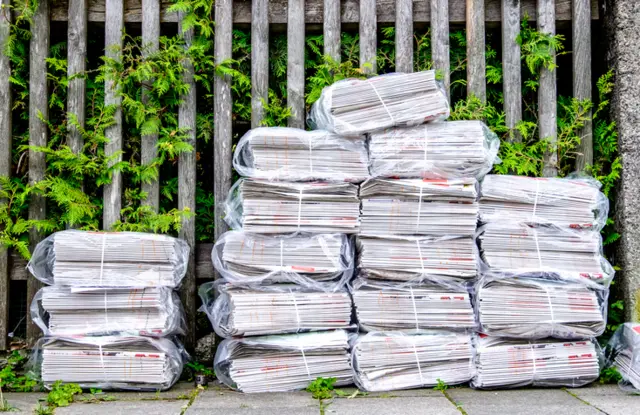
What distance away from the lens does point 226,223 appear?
4.61 meters

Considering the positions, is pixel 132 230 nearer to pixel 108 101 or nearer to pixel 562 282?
pixel 108 101

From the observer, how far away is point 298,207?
4.17 meters

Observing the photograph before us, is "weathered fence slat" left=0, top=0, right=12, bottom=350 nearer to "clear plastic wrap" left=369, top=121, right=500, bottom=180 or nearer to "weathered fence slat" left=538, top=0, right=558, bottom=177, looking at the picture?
"clear plastic wrap" left=369, top=121, right=500, bottom=180

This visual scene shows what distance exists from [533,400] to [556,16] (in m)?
3.00

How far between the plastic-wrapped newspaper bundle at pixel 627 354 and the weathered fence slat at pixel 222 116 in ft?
10.1

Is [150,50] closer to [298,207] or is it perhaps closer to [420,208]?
[298,207]

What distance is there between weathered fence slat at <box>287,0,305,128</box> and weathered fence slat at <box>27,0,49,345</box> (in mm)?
1895

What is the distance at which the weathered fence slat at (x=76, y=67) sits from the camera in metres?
4.59

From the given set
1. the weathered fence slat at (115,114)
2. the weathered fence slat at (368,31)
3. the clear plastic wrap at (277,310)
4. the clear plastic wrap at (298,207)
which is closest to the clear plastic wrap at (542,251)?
the clear plastic wrap at (298,207)

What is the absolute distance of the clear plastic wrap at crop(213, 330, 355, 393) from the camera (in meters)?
4.05

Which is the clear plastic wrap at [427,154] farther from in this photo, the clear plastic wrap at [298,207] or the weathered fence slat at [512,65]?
the weathered fence slat at [512,65]

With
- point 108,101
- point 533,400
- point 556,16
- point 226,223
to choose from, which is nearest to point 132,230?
point 226,223

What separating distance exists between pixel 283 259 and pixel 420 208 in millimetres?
1035

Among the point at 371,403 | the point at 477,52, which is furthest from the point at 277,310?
the point at 477,52
